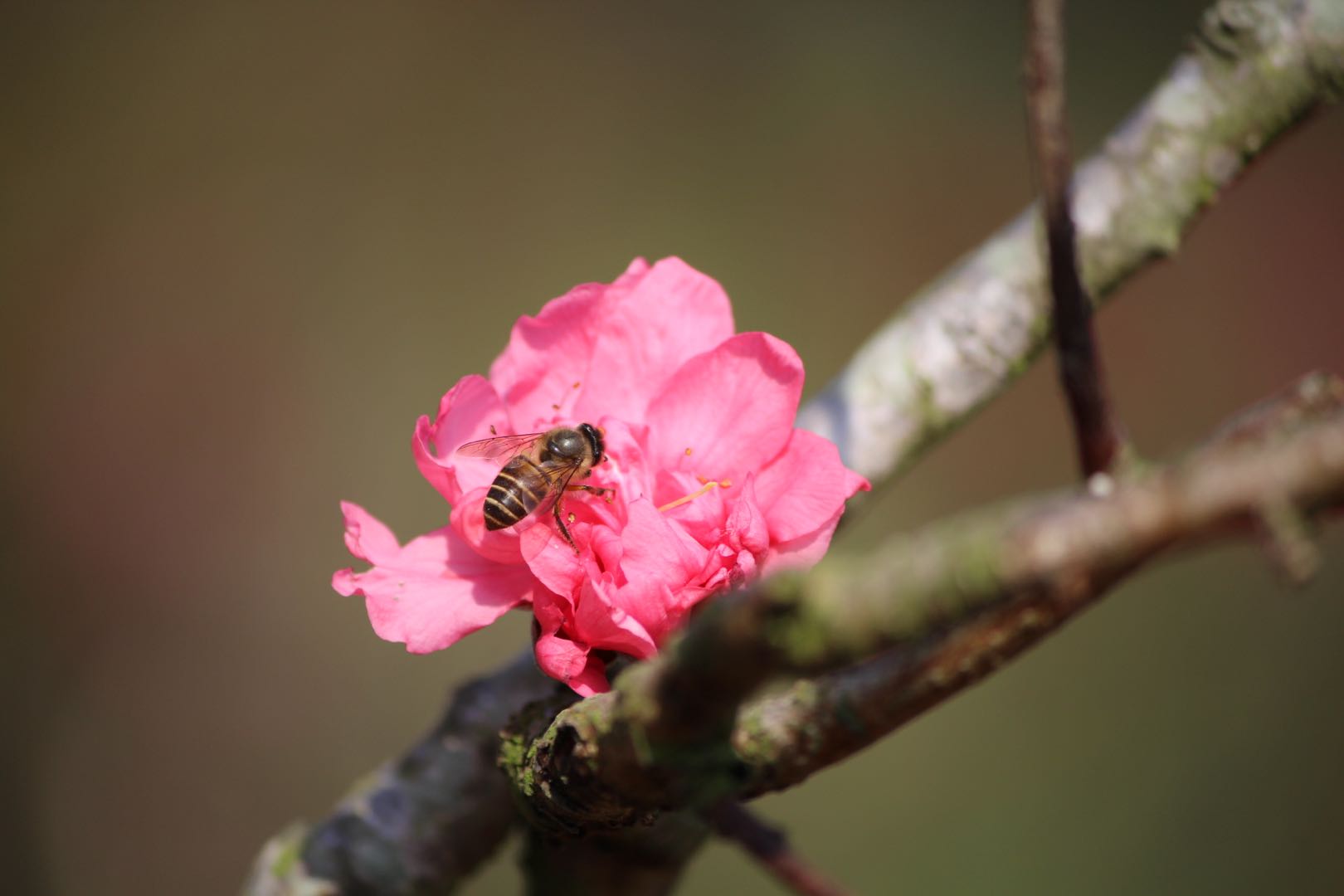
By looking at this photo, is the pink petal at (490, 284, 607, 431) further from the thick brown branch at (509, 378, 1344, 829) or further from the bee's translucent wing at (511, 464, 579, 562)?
the thick brown branch at (509, 378, 1344, 829)

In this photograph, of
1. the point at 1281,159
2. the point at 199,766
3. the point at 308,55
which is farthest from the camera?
the point at 1281,159

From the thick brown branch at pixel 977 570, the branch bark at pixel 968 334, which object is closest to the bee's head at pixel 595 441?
the branch bark at pixel 968 334

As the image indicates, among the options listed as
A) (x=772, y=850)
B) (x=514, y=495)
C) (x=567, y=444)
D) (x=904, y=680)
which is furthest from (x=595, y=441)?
(x=772, y=850)

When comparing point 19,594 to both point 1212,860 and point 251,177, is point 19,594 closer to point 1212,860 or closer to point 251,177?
point 251,177

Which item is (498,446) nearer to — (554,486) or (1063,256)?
(554,486)

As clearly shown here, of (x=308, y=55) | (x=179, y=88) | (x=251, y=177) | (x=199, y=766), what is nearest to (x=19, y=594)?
(x=199, y=766)

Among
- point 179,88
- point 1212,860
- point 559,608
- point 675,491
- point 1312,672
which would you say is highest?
point 179,88
